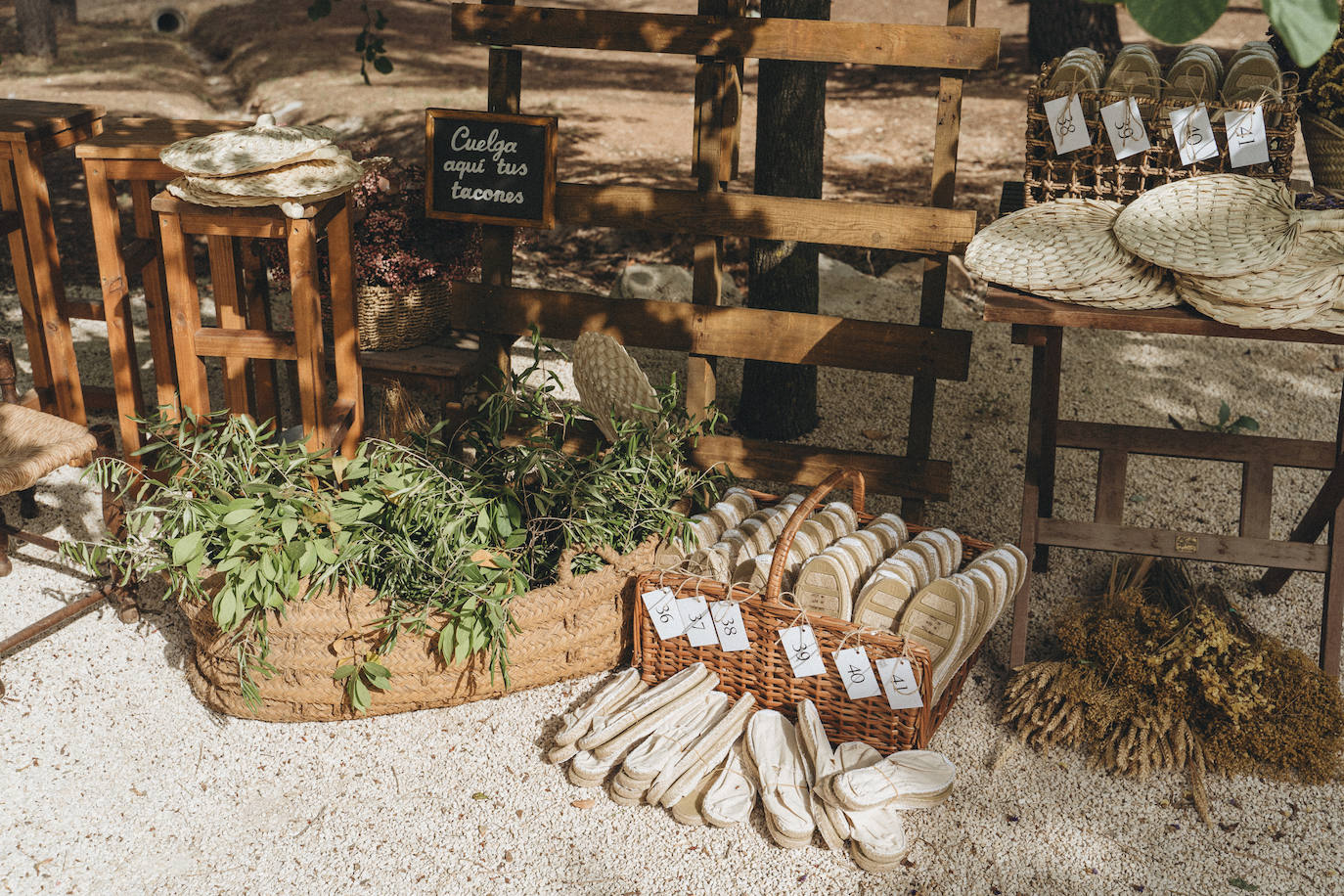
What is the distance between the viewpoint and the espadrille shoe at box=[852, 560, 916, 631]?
3.05m

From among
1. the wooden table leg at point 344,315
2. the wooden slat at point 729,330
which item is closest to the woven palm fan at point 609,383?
the wooden slat at point 729,330

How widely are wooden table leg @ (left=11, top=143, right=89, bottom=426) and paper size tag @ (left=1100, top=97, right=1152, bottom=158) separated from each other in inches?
140

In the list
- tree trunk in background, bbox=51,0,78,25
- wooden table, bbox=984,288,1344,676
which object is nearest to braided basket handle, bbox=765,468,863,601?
wooden table, bbox=984,288,1344,676

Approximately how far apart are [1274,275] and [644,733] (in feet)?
6.42

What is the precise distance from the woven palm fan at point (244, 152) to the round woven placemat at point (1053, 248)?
188cm

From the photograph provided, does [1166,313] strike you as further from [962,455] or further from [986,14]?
[986,14]

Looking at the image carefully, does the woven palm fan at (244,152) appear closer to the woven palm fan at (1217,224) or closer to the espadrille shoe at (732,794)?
the espadrille shoe at (732,794)

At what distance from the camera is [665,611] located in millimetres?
3154

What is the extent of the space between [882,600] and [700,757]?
0.66 metres

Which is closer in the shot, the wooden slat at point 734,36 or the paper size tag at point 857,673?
the paper size tag at point 857,673

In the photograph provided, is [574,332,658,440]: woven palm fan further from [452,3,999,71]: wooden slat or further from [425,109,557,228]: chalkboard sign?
[452,3,999,71]: wooden slat

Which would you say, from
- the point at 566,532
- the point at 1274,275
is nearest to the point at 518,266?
the point at 566,532

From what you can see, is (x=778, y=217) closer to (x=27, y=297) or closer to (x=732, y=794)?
(x=732, y=794)

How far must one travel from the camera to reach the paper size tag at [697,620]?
3119 mm
